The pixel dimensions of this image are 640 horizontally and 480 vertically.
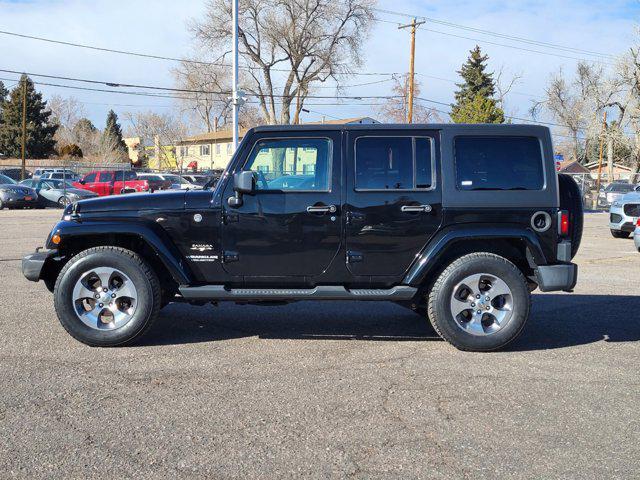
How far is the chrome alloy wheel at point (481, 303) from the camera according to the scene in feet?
19.3

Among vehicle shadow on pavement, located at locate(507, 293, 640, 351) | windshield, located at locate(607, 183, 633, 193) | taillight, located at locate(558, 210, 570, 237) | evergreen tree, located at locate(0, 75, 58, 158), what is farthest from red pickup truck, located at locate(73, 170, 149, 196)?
evergreen tree, located at locate(0, 75, 58, 158)

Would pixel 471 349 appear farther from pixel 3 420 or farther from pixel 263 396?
pixel 3 420

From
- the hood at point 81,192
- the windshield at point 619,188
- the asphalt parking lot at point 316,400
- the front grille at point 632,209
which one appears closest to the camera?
the asphalt parking lot at point 316,400

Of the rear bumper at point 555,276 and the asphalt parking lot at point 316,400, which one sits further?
the rear bumper at point 555,276

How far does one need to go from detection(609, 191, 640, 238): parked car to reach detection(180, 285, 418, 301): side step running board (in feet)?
42.6

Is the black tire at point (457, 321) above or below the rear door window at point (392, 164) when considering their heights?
below

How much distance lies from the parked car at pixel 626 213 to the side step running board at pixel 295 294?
13.0 metres

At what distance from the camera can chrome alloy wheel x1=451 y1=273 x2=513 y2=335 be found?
5887 millimetres

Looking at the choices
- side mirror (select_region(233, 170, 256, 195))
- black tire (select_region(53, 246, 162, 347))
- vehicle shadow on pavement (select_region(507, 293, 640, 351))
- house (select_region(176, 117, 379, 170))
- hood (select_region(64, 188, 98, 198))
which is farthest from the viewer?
house (select_region(176, 117, 379, 170))

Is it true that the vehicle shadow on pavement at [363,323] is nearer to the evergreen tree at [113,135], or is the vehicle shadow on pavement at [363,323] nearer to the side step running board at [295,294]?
the side step running board at [295,294]

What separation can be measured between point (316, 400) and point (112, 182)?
30.4 m

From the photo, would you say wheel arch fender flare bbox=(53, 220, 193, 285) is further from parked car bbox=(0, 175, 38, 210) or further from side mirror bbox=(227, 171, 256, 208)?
parked car bbox=(0, 175, 38, 210)

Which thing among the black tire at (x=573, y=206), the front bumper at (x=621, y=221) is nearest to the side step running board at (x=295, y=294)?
the black tire at (x=573, y=206)

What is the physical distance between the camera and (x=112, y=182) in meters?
32.9
